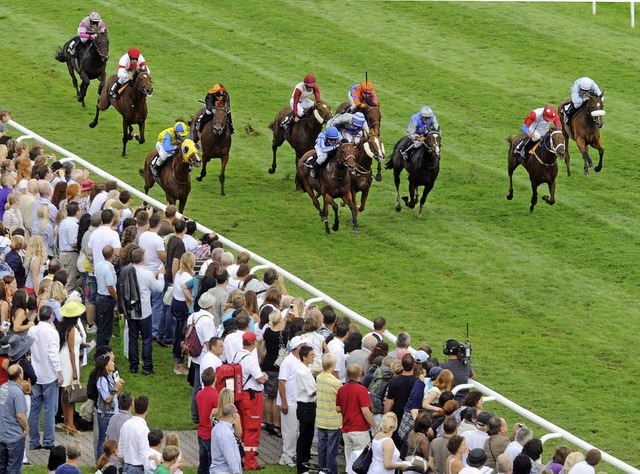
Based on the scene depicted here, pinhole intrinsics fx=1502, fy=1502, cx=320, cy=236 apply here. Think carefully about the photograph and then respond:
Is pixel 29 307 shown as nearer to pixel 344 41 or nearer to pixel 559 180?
pixel 559 180

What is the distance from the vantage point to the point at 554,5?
32219 millimetres

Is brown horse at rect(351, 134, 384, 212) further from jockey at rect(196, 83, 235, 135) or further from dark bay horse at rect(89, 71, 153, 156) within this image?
dark bay horse at rect(89, 71, 153, 156)

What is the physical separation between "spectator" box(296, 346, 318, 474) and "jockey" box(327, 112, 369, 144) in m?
8.20

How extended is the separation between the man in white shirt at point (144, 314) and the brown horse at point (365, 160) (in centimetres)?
602

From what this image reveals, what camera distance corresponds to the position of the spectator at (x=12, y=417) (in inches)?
510

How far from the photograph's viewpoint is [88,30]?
2611 cm

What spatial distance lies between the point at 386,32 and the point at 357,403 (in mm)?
17946

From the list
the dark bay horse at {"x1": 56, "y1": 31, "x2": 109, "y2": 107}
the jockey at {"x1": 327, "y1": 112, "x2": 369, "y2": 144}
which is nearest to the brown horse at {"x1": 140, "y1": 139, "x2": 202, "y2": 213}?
the jockey at {"x1": 327, "y1": 112, "x2": 369, "y2": 144}

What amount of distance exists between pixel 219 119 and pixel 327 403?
9.80 m

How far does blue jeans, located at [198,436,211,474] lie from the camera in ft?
44.3

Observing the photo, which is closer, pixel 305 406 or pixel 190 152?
pixel 305 406

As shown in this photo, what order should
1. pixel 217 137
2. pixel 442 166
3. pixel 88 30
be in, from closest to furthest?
pixel 217 137 → pixel 442 166 → pixel 88 30

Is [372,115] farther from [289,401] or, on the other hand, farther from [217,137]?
[289,401]

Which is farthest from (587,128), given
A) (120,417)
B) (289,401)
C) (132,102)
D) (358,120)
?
(120,417)
